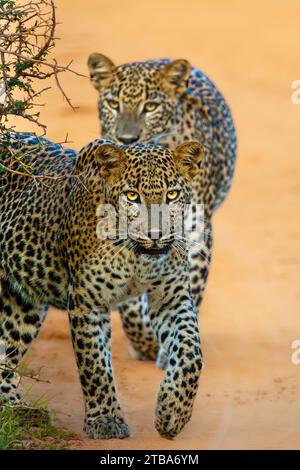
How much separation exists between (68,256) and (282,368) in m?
2.54

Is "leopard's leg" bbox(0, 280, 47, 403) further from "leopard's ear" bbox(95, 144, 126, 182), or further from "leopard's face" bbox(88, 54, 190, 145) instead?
"leopard's face" bbox(88, 54, 190, 145)

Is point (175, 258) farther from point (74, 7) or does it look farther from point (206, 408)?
point (74, 7)

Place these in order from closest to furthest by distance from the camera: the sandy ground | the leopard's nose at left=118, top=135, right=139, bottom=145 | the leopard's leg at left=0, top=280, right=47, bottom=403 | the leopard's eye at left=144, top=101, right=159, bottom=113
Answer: the leopard's leg at left=0, top=280, right=47, bottom=403 → the sandy ground → the leopard's nose at left=118, top=135, right=139, bottom=145 → the leopard's eye at left=144, top=101, right=159, bottom=113

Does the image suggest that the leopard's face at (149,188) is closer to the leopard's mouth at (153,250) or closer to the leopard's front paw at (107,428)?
the leopard's mouth at (153,250)

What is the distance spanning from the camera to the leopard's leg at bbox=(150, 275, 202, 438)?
9680 mm

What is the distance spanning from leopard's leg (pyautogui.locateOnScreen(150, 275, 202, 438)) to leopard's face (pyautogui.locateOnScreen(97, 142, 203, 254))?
1.48ft

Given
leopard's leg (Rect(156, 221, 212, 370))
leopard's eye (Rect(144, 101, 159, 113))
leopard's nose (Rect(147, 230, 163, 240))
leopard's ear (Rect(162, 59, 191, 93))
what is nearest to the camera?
leopard's nose (Rect(147, 230, 163, 240))

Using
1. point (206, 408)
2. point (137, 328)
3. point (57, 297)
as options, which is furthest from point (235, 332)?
point (57, 297)

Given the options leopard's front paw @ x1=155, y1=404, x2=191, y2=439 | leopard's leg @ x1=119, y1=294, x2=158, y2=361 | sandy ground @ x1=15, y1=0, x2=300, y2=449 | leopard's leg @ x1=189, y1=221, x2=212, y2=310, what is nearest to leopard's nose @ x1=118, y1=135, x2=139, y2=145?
leopard's leg @ x1=189, y1=221, x2=212, y2=310

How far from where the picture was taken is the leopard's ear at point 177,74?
1330 centimetres

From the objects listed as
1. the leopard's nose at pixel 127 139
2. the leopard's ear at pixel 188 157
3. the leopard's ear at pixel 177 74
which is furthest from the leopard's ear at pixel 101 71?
the leopard's ear at pixel 188 157

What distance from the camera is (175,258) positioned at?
394 inches
